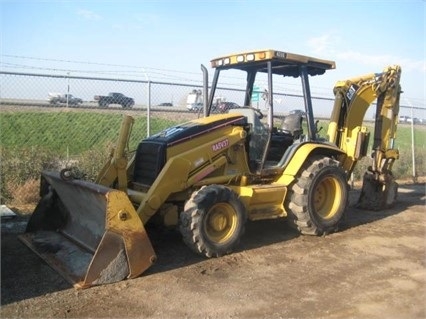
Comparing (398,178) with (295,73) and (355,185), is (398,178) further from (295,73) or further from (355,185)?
(295,73)

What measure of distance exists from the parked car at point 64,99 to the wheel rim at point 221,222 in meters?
4.75

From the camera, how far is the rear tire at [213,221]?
5.40 m

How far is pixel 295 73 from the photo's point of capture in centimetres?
727

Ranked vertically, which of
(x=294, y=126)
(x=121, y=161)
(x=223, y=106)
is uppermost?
(x=223, y=106)

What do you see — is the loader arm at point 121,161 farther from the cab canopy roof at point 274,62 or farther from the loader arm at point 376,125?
the loader arm at point 376,125

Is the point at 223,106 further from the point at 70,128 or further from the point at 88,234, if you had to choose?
the point at 70,128

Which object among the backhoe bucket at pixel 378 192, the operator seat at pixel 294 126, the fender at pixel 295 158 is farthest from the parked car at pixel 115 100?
the backhoe bucket at pixel 378 192

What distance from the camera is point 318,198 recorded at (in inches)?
280

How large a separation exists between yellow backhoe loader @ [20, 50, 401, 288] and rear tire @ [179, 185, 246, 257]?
1 centimetres

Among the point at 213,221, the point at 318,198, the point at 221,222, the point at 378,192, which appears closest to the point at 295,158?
the point at 318,198

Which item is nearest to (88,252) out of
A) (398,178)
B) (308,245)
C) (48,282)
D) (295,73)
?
(48,282)

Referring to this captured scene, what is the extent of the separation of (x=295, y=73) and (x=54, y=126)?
6322 millimetres

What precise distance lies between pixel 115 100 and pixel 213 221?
5220 mm

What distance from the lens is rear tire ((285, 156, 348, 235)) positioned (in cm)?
656
